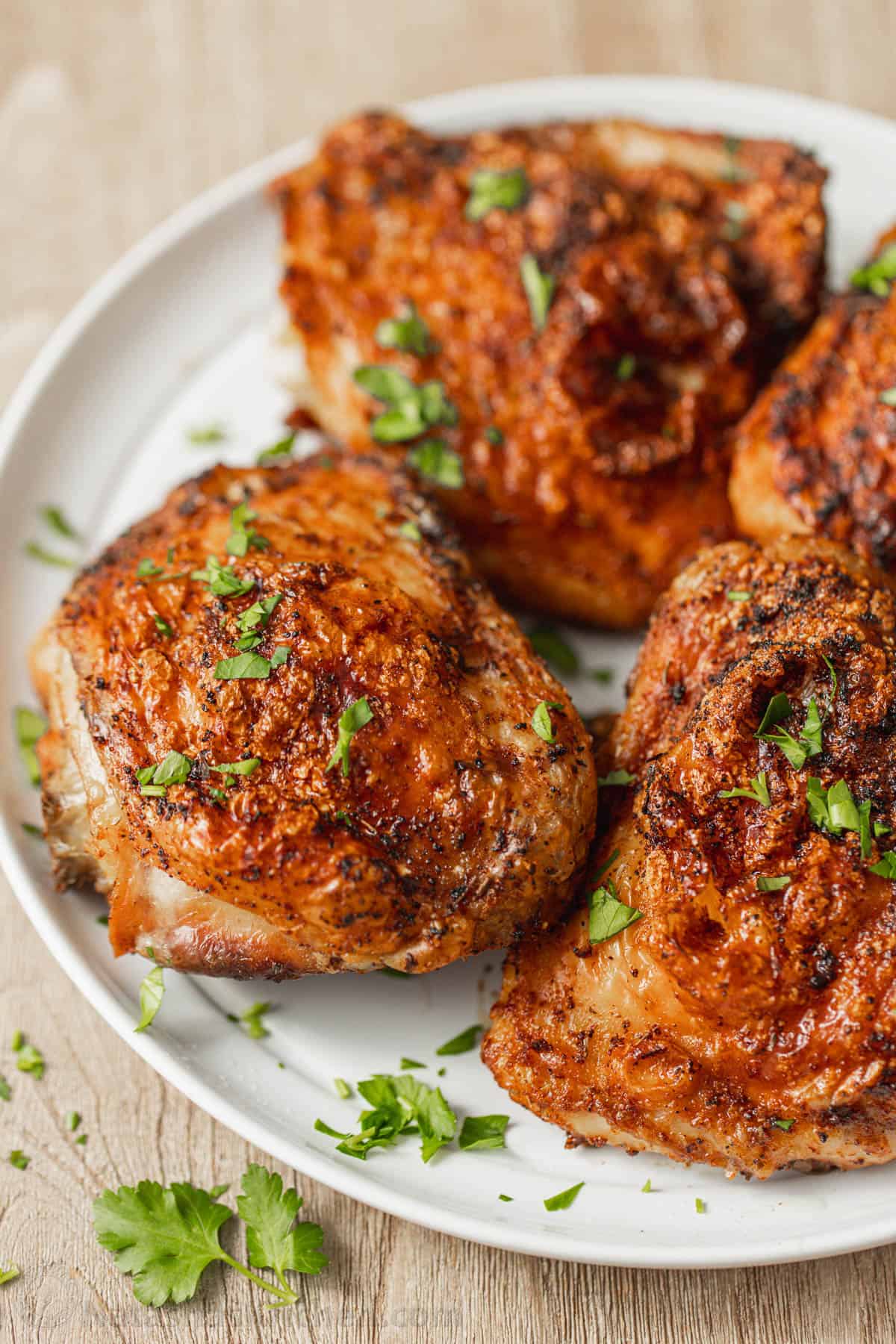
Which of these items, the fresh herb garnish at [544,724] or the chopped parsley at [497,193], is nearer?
the fresh herb garnish at [544,724]

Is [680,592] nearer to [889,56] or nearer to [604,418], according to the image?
[604,418]

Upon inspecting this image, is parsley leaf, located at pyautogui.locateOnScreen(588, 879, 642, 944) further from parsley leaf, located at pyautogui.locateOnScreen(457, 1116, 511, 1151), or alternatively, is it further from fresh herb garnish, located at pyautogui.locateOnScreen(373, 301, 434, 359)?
fresh herb garnish, located at pyautogui.locateOnScreen(373, 301, 434, 359)

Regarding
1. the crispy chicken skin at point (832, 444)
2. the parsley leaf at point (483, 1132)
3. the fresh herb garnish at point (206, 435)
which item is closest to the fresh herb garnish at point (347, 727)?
the parsley leaf at point (483, 1132)

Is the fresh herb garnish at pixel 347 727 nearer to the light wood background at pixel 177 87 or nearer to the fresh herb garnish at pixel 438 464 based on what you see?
the fresh herb garnish at pixel 438 464

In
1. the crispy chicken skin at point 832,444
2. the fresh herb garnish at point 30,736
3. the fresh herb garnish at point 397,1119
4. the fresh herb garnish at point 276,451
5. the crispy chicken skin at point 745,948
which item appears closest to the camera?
the crispy chicken skin at point 745,948

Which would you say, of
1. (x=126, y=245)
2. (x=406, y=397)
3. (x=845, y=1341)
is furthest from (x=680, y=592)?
(x=126, y=245)

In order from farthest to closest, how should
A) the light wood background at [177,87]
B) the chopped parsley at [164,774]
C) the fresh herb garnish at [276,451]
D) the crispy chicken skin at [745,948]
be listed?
the fresh herb garnish at [276,451], the light wood background at [177,87], the chopped parsley at [164,774], the crispy chicken skin at [745,948]
